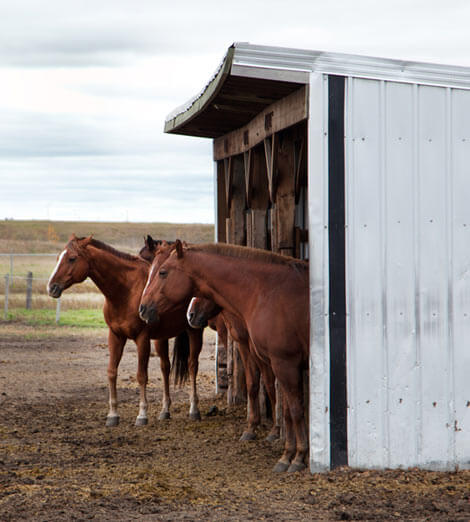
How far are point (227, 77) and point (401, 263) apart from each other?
6.67 ft

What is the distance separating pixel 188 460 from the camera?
664 cm

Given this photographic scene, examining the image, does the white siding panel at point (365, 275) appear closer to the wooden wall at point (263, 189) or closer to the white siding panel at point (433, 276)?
the white siding panel at point (433, 276)

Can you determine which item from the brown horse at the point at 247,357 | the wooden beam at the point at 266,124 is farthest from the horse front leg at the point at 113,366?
A: the wooden beam at the point at 266,124

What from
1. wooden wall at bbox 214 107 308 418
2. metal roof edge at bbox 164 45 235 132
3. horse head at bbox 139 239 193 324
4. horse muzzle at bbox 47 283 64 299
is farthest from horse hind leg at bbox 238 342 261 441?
metal roof edge at bbox 164 45 235 132

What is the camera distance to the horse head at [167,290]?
6445 mm

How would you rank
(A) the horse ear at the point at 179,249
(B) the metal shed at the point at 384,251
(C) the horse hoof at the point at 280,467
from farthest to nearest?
(A) the horse ear at the point at 179,249
(C) the horse hoof at the point at 280,467
(B) the metal shed at the point at 384,251

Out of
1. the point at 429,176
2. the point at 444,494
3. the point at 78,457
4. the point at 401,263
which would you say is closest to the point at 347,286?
the point at 401,263

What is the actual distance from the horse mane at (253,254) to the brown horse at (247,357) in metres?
0.54

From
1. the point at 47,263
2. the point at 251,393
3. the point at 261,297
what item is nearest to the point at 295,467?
the point at 261,297

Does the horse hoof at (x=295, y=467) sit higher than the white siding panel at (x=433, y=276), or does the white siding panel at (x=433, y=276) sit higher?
the white siding panel at (x=433, y=276)

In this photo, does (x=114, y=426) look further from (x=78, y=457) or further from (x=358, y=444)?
(x=358, y=444)

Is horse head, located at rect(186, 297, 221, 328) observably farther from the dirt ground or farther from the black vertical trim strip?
the black vertical trim strip

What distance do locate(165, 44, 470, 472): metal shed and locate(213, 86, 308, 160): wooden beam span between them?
0.28 ft

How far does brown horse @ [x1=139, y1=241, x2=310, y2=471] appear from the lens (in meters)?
6.04
